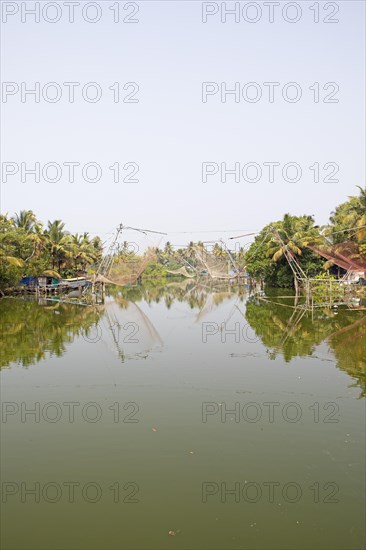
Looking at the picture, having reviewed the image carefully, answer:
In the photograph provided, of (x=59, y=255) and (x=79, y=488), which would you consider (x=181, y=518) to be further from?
(x=59, y=255)

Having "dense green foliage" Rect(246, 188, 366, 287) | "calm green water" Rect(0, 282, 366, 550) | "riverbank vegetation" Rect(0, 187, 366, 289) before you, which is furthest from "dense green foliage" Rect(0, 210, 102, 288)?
"calm green water" Rect(0, 282, 366, 550)

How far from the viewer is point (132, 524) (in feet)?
14.5

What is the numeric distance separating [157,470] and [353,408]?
365 cm

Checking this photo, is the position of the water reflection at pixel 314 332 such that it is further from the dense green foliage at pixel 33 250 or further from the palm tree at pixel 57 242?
the palm tree at pixel 57 242

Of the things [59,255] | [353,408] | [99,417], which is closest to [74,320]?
[99,417]

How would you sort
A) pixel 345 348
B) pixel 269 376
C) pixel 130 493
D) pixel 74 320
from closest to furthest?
pixel 130 493, pixel 269 376, pixel 345 348, pixel 74 320

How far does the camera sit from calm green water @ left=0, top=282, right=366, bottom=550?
14.3 feet

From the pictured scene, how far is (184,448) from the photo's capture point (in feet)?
19.9

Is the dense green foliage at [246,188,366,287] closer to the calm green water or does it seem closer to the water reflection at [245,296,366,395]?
the water reflection at [245,296,366,395]

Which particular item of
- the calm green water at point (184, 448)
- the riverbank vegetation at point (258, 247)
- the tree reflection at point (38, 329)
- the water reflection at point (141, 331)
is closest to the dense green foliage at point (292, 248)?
the riverbank vegetation at point (258, 247)

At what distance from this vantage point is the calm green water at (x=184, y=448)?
4.37 meters

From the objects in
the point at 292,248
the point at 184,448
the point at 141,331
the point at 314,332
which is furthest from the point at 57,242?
the point at 184,448

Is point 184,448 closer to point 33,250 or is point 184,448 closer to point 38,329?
point 38,329

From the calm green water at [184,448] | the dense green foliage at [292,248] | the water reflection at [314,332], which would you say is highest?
the dense green foliage at [292,248]
